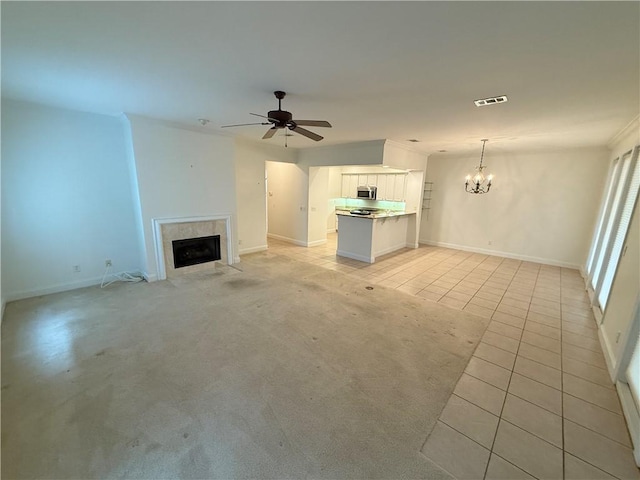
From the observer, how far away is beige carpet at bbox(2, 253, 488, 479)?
5.18ft

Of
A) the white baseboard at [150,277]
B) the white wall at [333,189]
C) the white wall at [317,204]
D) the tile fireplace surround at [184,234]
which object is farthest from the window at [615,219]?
the white baseboard at [150,277]

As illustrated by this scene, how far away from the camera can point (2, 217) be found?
3.29 metres

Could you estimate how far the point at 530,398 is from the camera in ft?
6.97

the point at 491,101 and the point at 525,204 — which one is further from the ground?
the point at 491,101

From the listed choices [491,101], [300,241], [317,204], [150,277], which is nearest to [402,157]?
[317,204]

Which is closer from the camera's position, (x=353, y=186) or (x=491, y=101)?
(x=491, y=101)

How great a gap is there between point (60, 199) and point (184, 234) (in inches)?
66.5

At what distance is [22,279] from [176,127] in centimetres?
311

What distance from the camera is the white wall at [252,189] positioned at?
19.0 feet

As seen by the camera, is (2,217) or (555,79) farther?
(2,217)

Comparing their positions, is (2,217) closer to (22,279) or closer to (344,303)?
(22,279)

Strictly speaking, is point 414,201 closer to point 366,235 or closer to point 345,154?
point 366,235

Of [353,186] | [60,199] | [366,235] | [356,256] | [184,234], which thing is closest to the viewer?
[60,199]

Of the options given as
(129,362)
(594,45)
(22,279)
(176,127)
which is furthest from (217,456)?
(176,127)
